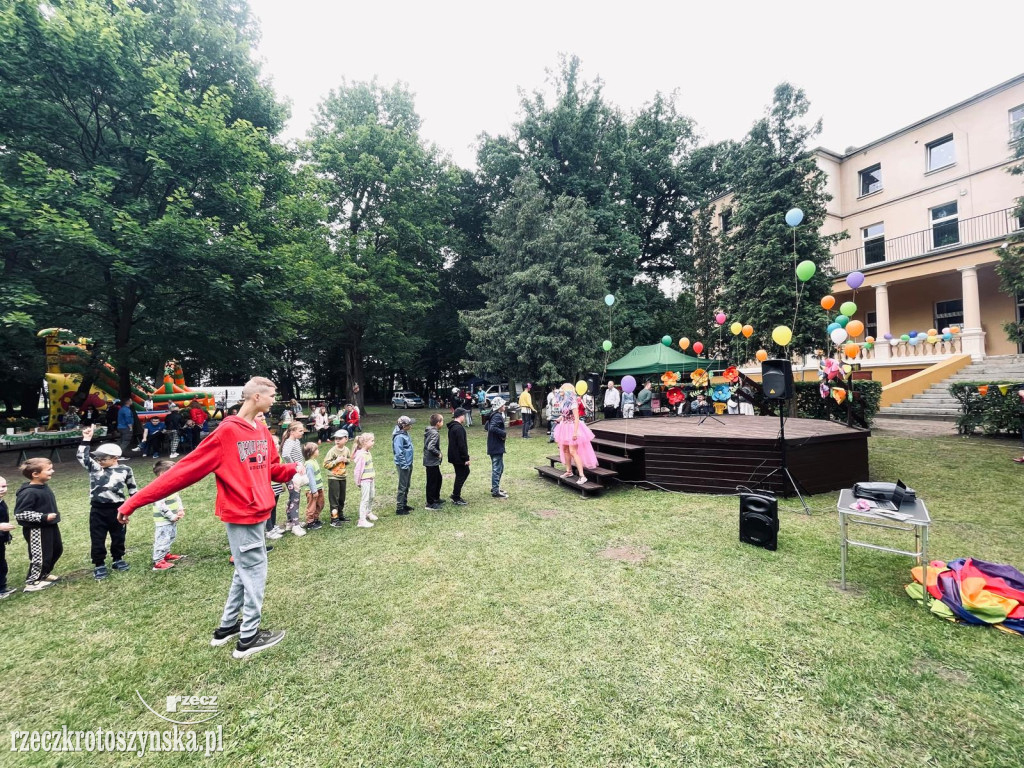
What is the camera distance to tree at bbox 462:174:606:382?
1678 cm

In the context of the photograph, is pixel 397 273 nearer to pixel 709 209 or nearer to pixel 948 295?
pixel 709 209

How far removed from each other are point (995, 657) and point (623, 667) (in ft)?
9.07

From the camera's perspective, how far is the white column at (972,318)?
55.2ft

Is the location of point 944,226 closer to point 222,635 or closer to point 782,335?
point 782,335

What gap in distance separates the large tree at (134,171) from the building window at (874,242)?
29400 mm

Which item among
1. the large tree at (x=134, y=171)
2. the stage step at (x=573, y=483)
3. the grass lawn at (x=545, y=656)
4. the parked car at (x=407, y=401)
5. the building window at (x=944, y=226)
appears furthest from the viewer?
the parked car at (x=407, y=401)

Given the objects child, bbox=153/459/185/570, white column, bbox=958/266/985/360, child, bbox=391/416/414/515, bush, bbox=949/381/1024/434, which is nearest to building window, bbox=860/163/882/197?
white column, bbox=958/266/985/360

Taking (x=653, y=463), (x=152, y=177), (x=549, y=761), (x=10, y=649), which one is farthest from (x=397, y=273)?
(x=549, y=761)

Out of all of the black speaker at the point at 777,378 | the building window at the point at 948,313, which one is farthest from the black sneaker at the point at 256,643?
the building window at the point at 948,313

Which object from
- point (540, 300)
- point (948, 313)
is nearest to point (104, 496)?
point (540, 300)

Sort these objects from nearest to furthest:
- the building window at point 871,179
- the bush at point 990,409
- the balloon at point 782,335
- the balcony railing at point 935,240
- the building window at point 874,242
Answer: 1. the balloon at point 782,335
2. the bush at point 990,409
3. the balcony railing at point 935,240
4. the building window at point 874,242
5. the building window at point 871,179

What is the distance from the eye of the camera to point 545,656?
3.15 meters

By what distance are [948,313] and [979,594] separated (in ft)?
79.9

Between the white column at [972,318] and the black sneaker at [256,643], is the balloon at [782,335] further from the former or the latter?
the white column at [972,318]
